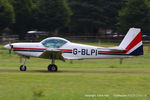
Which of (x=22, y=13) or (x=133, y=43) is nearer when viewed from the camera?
(x=133, y=43)

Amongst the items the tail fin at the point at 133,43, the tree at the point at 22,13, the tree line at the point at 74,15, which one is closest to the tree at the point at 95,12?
the tree line at the point at 74,15

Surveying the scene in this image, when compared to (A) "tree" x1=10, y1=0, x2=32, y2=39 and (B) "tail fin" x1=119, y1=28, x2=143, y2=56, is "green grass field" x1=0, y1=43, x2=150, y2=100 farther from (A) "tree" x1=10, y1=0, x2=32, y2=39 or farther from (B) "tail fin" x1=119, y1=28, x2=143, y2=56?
(A) "tree" x1=10, y1=0, x2=32, y2=39

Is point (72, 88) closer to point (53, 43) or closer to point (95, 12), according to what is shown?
point (53, 43)

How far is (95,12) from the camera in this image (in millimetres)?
62094

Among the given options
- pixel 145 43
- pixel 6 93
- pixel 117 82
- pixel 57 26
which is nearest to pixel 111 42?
pixel 145 43

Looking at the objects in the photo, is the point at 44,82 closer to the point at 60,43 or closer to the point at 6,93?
the point at 6,93

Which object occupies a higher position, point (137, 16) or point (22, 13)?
point (22, 13)

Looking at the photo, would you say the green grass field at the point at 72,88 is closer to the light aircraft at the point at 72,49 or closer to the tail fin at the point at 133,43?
the light aircraft at the point at 72,49

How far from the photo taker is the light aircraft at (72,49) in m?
19.1

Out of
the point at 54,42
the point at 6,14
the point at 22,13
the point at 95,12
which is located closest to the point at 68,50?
the point at 54,42

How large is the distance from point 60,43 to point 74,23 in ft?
151

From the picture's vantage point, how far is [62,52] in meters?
18.9

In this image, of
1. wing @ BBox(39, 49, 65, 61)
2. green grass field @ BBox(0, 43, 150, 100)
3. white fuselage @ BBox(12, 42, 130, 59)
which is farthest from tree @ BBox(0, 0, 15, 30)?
green grass field @ BBox(0, 43, 150, 100)

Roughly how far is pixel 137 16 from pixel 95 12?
1710cm
